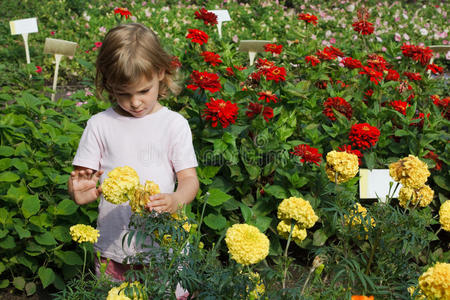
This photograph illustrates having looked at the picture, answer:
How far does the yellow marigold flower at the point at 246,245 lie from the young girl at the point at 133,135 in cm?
49

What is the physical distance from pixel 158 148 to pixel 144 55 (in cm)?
34

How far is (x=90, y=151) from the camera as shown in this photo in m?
1.66

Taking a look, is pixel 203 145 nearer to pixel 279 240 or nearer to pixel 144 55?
pixel 279 240

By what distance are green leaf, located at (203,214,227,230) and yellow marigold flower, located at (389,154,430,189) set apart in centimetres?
115

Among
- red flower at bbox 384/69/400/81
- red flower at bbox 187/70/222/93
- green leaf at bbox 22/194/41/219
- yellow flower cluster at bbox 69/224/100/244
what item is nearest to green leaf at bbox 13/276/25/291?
green leaf at bbox 22/194/41/219

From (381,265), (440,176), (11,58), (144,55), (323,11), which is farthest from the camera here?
(323,11)

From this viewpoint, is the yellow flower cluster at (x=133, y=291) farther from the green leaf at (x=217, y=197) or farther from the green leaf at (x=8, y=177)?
the green leaf at (x=8, y=177)

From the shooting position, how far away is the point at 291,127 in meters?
2.69

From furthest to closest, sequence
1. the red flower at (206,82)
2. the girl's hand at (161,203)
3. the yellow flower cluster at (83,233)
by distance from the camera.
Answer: the red flower at (206,82)
the yellow flower cluster at (83,233)
the girl's hand at (161,203)

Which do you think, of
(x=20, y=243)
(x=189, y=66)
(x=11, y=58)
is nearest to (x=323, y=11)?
(x=11, y=58)

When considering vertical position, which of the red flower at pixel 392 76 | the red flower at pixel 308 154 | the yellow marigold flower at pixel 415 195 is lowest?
the red flower at pixel 308 154

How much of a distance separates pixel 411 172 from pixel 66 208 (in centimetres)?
158

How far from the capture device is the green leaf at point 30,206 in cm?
214

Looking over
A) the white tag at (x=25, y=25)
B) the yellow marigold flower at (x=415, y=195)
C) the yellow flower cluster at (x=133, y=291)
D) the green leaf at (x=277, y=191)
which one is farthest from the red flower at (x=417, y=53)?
the white tag at (x=25, y=25)
